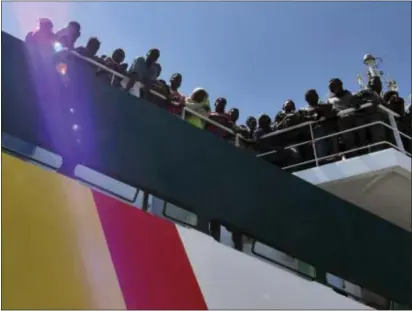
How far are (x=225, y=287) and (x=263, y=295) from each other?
0.35 meters

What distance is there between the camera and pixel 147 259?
150 inches

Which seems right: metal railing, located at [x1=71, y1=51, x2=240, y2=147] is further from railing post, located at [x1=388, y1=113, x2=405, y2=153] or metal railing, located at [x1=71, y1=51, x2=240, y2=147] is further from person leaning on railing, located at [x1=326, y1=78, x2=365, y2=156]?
railing post, located at [x1=388, y1=113, x2=405, y2=153]

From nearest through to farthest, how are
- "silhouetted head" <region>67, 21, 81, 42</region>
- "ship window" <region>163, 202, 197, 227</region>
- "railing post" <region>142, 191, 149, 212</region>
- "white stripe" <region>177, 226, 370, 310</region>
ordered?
"white stripe" <region>177, 226, 370, 310</region>
"railing post" <region>142, 191, 149, 212</region>
"ship window" <region>163, 202, 197, 227</region>
"silhouetted head" <region>67, 21, 81, 42</region>

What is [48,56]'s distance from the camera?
13.2 feet

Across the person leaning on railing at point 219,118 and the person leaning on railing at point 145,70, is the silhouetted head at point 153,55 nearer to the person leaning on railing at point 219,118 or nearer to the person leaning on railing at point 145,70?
the person leaning on railing at point 145,70

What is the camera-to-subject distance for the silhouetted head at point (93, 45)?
5.35 metres

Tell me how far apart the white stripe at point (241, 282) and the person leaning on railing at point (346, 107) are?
211cm

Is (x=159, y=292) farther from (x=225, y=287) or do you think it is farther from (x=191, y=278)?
(x=225, y=287)

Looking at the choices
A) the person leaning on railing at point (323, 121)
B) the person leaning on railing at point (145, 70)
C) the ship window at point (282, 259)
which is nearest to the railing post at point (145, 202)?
the ship window at point (282, 259)

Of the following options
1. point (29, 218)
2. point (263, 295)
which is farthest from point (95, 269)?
point (263, 295)

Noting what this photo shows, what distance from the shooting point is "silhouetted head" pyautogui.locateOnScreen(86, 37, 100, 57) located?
17.6 feet

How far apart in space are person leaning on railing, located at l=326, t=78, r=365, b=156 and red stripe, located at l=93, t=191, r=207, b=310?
9.40 ft

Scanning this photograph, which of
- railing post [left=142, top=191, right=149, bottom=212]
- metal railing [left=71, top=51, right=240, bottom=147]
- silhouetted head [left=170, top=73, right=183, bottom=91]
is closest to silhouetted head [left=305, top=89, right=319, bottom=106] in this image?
metal railing [left=71, top=51, right=240, bottom=147]

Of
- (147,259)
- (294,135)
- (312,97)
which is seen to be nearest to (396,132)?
(312,97)
